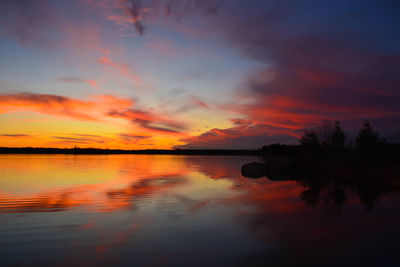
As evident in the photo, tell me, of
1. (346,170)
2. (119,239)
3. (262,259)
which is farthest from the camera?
(346,170)

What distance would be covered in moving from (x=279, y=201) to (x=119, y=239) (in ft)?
34.9

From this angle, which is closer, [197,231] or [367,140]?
[197,231]

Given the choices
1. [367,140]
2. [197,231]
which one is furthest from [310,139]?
[197,231]

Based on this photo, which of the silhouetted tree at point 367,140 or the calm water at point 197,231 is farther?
the silhouetted tree at point 367,140

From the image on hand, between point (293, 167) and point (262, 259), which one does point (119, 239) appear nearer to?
point (262, 259)

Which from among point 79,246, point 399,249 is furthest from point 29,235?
point 399,249

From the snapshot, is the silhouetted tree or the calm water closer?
the calm water

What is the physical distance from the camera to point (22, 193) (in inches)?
725

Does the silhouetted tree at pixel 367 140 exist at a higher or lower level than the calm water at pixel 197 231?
higher

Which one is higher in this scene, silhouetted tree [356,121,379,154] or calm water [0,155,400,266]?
silhouetted tree [356,121,379,154]

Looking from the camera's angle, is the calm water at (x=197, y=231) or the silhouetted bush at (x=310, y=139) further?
the silhouetted bush at (x=310, y=139)

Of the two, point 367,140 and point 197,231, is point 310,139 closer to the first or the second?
point 367,140

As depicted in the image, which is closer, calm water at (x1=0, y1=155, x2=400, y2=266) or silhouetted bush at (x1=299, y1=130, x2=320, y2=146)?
calm water at (x1=0, y1=155, x2=400, y2=266)

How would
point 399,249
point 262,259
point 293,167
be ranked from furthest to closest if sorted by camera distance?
point 293,167 → point 399,249 → point 262,259
